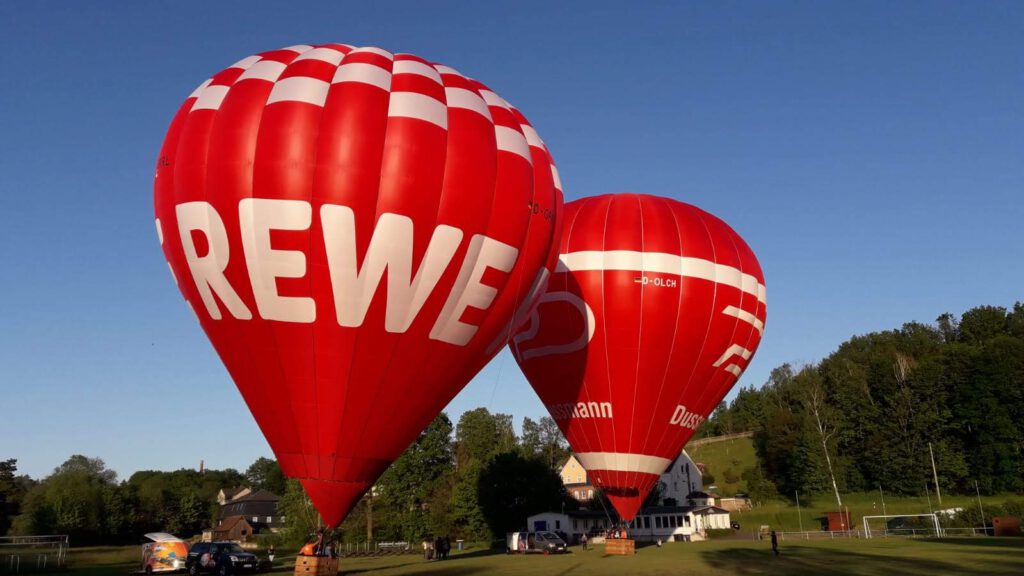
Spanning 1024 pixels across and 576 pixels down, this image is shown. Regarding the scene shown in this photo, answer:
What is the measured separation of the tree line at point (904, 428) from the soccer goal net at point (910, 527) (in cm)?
1709

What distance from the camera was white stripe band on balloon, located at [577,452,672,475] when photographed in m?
26.3

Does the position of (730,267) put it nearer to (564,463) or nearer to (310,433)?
(310,433)

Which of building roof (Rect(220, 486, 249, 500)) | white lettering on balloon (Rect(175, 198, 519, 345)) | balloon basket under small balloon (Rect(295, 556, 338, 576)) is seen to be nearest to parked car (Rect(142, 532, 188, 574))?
balloon basket under small balloon (Rect(295, 556, 338, 576))

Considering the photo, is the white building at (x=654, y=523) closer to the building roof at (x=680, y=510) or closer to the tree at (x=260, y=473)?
the building roof at (x=680, y=510)

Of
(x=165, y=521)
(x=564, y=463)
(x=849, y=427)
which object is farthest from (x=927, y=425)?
(x=165, y=521)

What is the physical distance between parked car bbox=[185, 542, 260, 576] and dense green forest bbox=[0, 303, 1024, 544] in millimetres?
26849

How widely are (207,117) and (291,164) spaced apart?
112 inches

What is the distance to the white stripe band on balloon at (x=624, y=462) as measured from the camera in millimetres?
26312

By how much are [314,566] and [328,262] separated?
654cm

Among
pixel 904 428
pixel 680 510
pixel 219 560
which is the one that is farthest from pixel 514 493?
pixel 904 428

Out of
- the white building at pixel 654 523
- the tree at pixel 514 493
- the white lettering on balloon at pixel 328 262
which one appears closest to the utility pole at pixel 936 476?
the white building at pixel 654 523

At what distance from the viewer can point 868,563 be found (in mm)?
20625

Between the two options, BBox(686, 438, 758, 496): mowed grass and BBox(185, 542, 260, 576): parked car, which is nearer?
BBox(185, 542, 260, 576): parked car

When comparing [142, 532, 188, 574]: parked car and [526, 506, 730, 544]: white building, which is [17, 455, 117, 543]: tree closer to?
[526, 506, 730, 544]: white building
